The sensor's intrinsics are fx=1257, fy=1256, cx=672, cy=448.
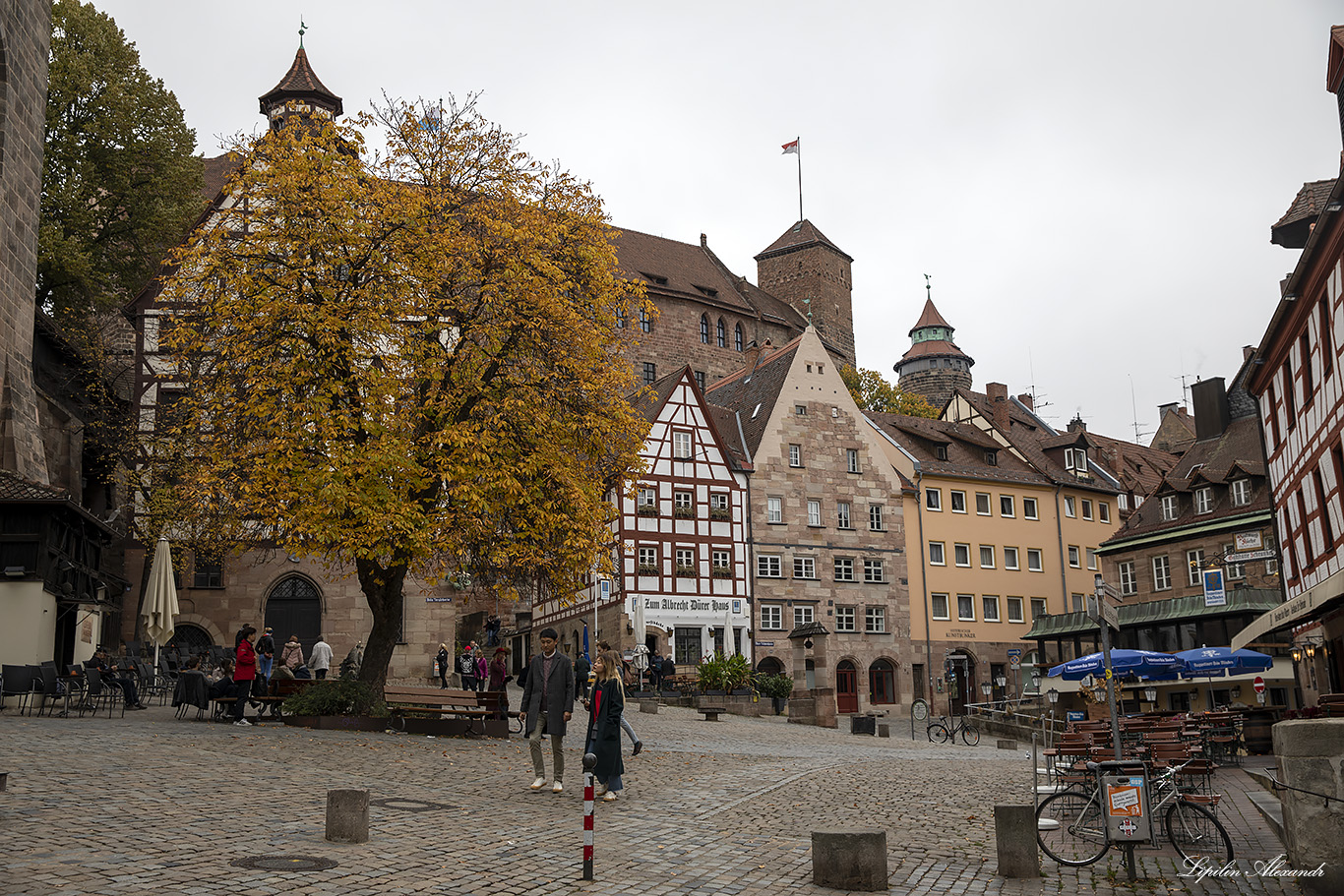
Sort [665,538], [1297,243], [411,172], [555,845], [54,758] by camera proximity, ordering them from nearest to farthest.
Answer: [555,845]
[54,758]
[411,172]
[1297,243]
[665,538]

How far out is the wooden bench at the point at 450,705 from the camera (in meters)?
20.5

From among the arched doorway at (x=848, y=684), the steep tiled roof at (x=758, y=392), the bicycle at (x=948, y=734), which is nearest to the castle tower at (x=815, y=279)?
the steep tiled roof at (x=758, y=392)

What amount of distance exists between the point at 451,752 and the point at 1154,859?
10007 millimetres

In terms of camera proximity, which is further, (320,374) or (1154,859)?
(320,374)

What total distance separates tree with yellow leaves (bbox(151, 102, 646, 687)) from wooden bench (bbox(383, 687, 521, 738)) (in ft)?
1.64

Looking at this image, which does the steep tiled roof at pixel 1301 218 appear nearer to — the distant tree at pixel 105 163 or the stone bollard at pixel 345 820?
the stone bollard at pixel 345 820

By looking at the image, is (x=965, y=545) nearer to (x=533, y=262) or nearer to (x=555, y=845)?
(x=533, y=262)

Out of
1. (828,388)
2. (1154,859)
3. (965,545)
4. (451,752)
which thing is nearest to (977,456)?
(965,545)

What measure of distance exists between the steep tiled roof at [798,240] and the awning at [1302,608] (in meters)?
65.8

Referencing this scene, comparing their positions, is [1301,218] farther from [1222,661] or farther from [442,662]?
[442,662]

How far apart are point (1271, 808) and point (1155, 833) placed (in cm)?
193

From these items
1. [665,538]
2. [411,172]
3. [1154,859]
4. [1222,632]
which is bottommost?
[1154,859]

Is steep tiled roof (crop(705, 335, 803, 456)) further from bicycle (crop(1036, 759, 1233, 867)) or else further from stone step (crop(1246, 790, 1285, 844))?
bicycle (crop(1036, 759, 1233, 867))

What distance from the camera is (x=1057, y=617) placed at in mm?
46594
